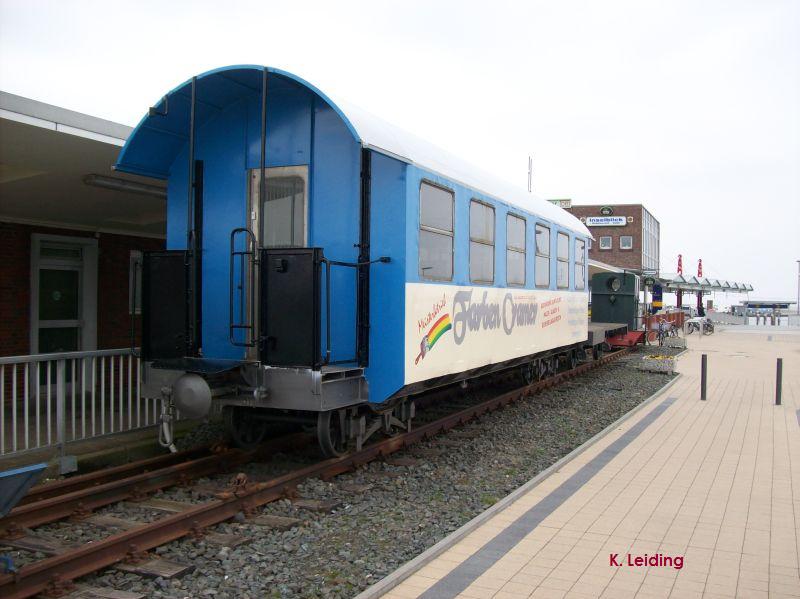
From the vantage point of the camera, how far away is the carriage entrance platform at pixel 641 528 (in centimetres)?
430

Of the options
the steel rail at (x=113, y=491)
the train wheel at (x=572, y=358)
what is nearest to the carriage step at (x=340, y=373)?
the steel rail at (x=113, y=491)

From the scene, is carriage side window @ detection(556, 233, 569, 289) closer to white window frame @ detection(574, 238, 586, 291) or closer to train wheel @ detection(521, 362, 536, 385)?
white window frame @ detection(574, 238, 586, 291)

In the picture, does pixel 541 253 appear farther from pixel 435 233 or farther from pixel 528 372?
pixel 435 233

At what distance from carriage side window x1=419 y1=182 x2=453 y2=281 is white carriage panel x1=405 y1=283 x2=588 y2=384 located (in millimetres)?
173

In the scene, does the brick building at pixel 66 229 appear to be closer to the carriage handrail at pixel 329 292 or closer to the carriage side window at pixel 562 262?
the carriage handrail at pixel 329 292

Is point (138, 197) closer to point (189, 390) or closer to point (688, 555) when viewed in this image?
point (189, 390)

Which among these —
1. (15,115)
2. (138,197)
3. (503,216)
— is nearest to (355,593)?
(15,115)

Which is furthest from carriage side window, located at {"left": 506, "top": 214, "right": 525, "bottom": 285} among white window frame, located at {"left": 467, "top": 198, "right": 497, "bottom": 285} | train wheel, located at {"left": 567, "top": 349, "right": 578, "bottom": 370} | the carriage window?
train wheel, located at {"left": 567, "top": 349, "right": 578, "bottom": 370}

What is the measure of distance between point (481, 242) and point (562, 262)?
14.7 feet

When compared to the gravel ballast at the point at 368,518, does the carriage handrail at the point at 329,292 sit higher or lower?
higher

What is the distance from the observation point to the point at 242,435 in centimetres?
732

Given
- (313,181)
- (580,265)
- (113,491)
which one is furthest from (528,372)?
(113,491)

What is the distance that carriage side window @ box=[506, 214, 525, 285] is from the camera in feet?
31.3

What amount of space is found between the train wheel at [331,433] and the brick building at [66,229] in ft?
7.02
